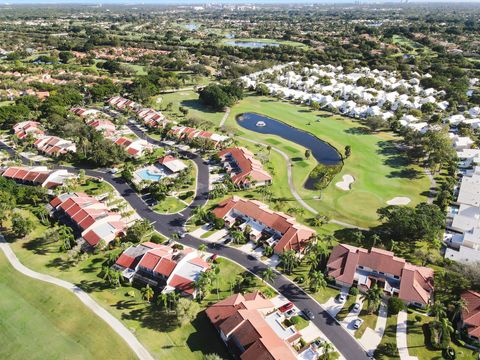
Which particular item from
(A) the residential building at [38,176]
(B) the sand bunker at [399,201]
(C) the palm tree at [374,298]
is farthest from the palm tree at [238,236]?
(A) the residential building at [38,176]

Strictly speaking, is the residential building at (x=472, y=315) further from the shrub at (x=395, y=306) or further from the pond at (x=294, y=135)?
the pond at (x=294, y=135)

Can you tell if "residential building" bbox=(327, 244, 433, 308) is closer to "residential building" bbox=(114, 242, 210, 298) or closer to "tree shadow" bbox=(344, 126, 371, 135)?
"residential building" bbox=(114, 242, 210, 298)

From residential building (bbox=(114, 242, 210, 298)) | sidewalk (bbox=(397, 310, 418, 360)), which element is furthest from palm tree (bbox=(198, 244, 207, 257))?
sidewalk (bbox=(397, 310, 418, 360))

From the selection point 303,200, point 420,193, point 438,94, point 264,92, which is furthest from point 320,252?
point 438,94

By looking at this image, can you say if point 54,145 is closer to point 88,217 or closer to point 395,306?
point 88,217

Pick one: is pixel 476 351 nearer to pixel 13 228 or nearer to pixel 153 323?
pixel 153 323

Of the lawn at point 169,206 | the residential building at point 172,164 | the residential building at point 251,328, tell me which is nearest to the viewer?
the residential building at point 251,328
